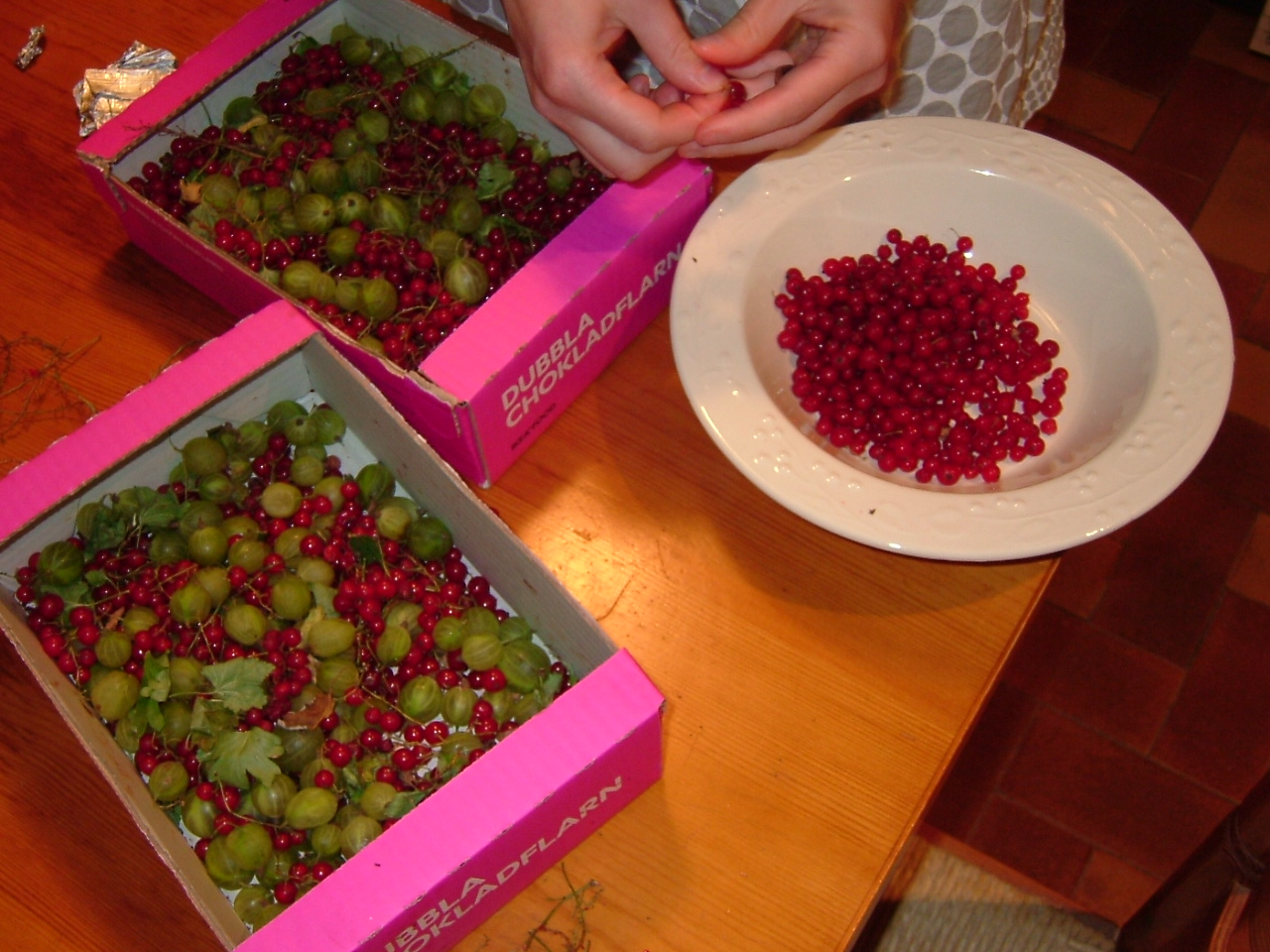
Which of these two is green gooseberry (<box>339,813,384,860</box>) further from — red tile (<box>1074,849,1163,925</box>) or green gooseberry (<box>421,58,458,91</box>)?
red tile (<box>1074,849,1163,925</box>)

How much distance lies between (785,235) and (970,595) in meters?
0.32

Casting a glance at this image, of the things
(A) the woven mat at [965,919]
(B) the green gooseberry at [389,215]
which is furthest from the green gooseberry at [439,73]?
(A) the woven mat at [965,919]

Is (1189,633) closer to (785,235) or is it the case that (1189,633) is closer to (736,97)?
(785,235)

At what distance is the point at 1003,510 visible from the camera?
2.39 ft

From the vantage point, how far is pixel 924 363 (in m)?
0.85

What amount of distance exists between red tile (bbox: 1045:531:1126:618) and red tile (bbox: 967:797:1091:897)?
0.30m

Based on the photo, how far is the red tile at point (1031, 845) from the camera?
135 centimetres

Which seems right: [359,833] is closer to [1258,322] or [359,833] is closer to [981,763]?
[981,763]

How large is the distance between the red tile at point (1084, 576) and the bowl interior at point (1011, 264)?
693 mm

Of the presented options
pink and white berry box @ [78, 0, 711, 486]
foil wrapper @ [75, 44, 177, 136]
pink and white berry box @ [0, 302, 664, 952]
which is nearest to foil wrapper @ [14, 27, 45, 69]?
foil wrapper @ [75, 44, 177, 136]

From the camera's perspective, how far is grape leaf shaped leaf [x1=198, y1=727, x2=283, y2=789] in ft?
2.35

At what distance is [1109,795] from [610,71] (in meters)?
1.15

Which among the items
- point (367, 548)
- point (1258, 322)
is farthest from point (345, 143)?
point (1258, 322)

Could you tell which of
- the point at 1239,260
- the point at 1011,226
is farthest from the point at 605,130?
the point at 1239,260
